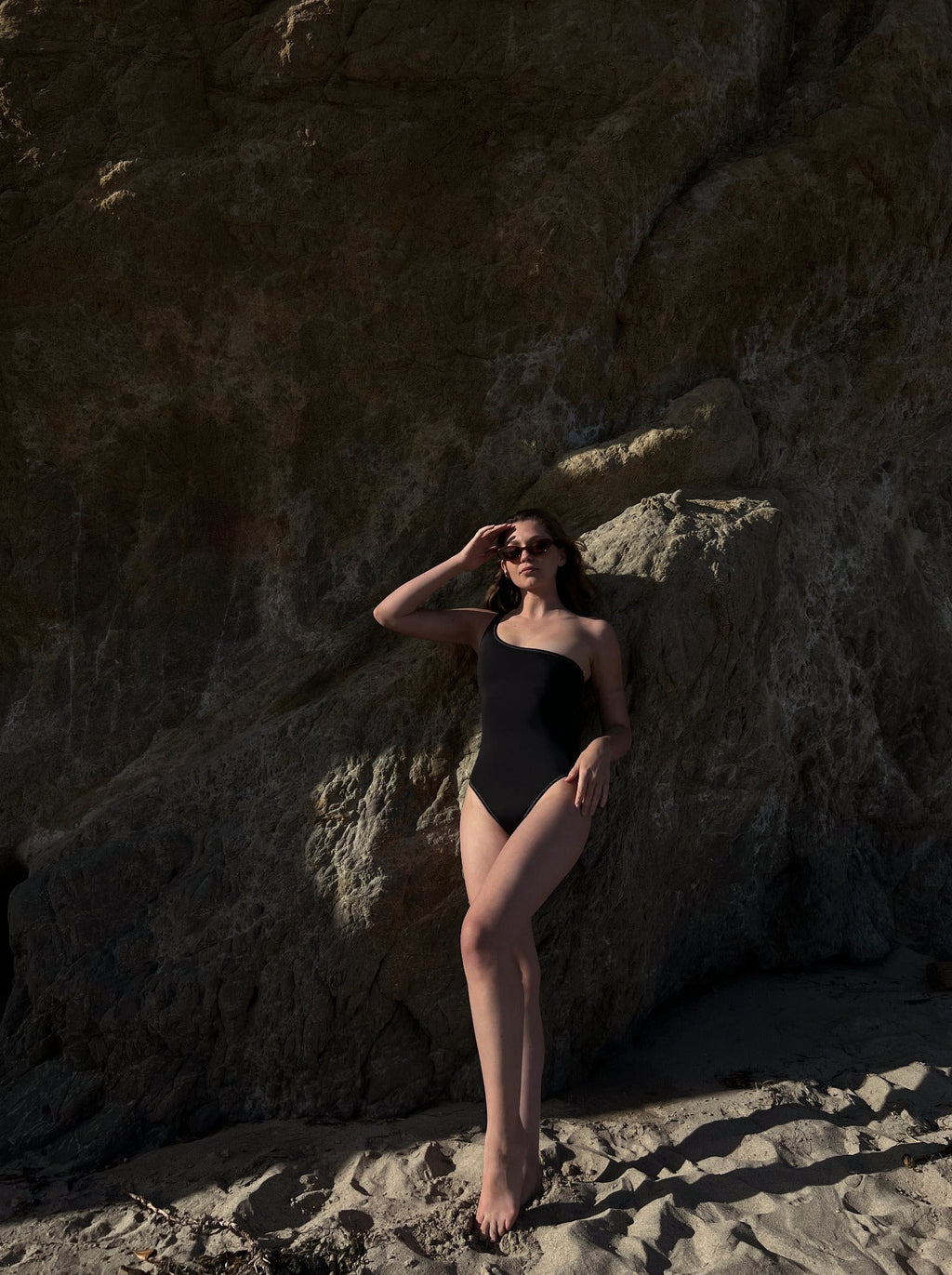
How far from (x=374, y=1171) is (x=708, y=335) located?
339 cm

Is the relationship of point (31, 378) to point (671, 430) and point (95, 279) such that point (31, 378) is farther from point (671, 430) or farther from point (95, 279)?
point (671, 430)

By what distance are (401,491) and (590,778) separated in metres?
1.57

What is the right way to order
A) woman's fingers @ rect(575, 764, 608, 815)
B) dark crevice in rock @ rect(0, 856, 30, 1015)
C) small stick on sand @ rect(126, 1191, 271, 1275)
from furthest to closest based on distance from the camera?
dark crevice in rock @ rect(0, 856, 30, 1015)
woman's fingers @ rect(575, 764, 608, 815)
small stick on sand @ rect(126, 1191, 271, 1275)

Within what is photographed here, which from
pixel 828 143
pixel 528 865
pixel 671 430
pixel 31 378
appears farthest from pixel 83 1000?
pixel 828 143

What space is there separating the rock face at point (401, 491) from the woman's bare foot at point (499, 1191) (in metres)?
0.72

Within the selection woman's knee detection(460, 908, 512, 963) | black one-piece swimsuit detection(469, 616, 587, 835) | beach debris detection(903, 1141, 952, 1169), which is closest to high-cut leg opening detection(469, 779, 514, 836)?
black one-piece swimsuit detection(469, 616, 587, 835)

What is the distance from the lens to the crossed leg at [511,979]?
9.16 ft

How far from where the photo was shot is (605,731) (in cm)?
340

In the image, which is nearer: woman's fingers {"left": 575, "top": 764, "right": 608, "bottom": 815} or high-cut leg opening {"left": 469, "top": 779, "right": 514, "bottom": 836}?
woman's fingers {"left": 575, "top": 764, "right": 608, "bottom": 815}

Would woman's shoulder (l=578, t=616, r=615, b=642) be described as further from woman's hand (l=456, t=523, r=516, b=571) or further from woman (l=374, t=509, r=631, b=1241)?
woman's hand (l=456, t=523, r=516, b=571)

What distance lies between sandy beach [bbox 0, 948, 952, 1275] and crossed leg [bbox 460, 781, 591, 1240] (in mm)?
127

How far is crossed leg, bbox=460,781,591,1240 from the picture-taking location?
279cm

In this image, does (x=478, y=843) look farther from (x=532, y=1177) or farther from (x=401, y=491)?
(x=401, y=491)

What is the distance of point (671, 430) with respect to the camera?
395 centimetres
